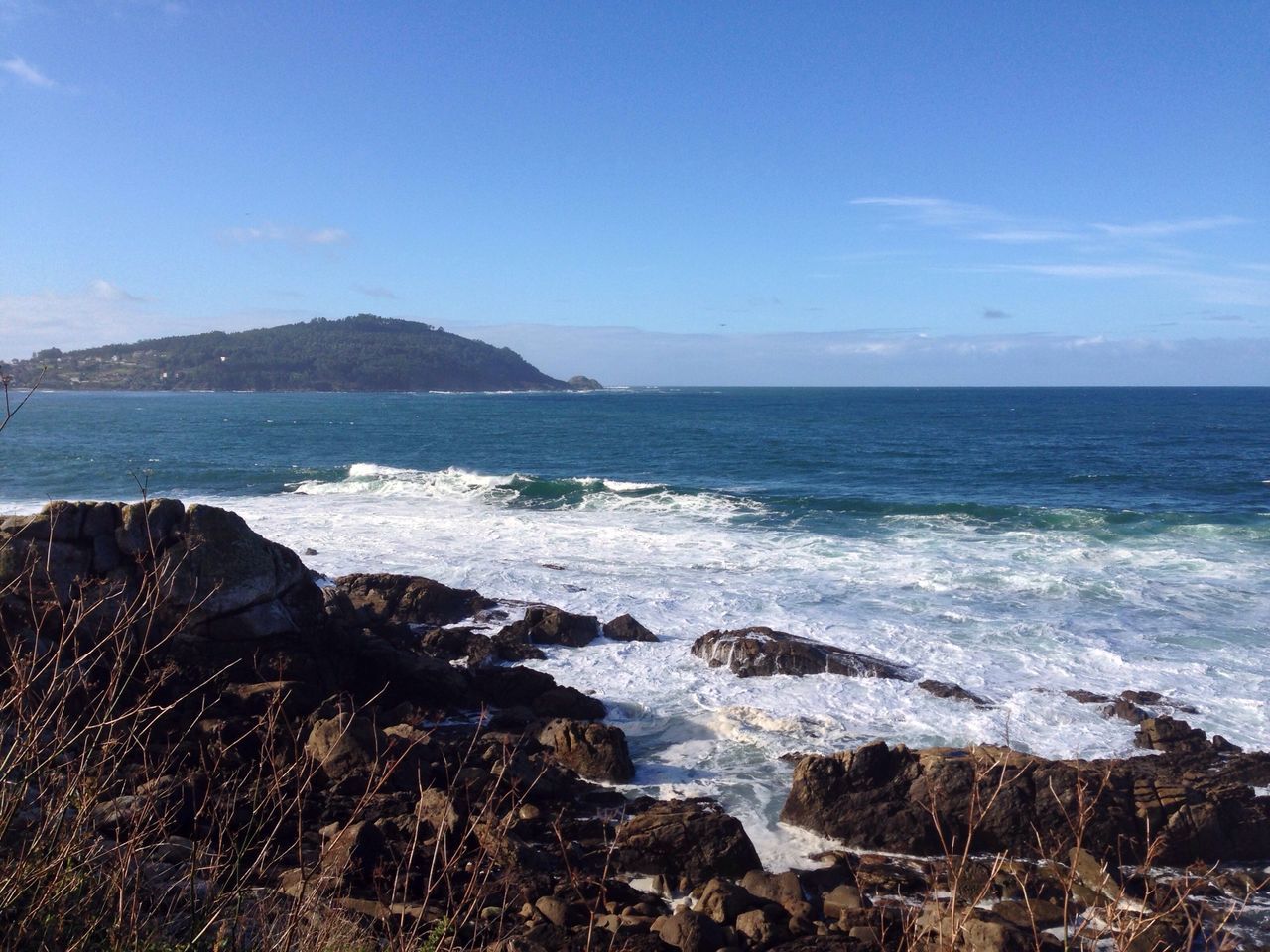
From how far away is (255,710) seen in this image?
10430 millimetres

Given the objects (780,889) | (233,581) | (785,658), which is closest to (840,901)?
(780,889)

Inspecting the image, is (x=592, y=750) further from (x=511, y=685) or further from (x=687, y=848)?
(x=511, y=685)

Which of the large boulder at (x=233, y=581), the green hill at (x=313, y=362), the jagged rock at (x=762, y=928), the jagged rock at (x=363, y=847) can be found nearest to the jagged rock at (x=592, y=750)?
the jagged rock at (x=363, y=847)

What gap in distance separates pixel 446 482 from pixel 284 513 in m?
8.10

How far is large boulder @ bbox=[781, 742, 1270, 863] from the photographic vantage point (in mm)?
8867

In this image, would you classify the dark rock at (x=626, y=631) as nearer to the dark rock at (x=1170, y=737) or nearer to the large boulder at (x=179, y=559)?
the large boulder at (x=179, y=559)

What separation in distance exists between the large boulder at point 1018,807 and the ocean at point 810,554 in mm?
639

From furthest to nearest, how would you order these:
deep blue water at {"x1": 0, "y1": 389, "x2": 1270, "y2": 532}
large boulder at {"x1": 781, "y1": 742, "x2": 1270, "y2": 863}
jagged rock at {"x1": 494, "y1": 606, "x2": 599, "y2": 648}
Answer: deep blue water at {"x1": 0, "y1": 389, "x2": 1270, "y2": 532}
jagged rock at {"x1": 494, "y1": 606, "x2": 599, "y2": 648}
large boulder at {"x1": 781, "y1": 742, "x2": 1270, "y2": 863}

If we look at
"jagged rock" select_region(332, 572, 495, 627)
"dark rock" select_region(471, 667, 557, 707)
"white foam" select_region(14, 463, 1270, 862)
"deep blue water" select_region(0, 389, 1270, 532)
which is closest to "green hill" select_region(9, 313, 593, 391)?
"deep blue water" select_region(0, 389, 1270, 532)

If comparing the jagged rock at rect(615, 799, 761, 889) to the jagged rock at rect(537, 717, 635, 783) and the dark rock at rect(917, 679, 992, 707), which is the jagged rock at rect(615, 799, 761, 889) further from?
Result: the dark rock at rect(917, 679, 992, 707)

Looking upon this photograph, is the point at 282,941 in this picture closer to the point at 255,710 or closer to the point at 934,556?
the point at 255,710

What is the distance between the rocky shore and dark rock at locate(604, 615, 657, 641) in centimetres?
155

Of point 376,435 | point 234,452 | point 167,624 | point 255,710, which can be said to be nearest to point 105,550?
point 167,624

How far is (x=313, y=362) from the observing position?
519ft
